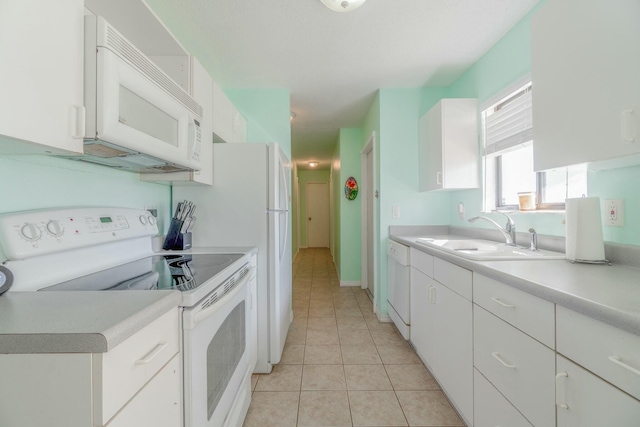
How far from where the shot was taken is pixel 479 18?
5.66 feet

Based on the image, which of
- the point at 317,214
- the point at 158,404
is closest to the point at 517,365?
the point at 158,404

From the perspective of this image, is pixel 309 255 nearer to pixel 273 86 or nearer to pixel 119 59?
pixel 273 86

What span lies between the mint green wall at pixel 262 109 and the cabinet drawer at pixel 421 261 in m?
1.65

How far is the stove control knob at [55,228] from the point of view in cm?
96

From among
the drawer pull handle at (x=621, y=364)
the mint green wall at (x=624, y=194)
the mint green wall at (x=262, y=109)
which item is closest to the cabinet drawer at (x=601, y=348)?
the drawer pull handle at (x=621, y=364)

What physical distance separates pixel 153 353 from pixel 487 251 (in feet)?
5.92

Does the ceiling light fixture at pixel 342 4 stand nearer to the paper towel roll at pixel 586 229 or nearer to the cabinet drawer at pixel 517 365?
the paper towel roll at pixel 586 229

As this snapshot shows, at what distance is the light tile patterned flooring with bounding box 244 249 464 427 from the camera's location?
1471 mm

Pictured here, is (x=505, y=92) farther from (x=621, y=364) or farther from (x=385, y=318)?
(x=385, y=318)

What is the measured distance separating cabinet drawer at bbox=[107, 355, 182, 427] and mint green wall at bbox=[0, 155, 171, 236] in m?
0.82

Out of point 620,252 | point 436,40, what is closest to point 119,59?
point 436,40

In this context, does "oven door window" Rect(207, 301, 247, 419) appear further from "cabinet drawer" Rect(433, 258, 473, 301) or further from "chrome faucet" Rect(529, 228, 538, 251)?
"chrome faucet" Rect(529, 228, 538, 251)

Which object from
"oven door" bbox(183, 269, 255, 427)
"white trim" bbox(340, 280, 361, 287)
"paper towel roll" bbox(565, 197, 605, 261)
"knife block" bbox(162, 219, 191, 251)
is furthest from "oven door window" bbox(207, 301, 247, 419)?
"white trim" bbox(340, 280, 361, 287)

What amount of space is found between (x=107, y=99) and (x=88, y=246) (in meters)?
0.65
